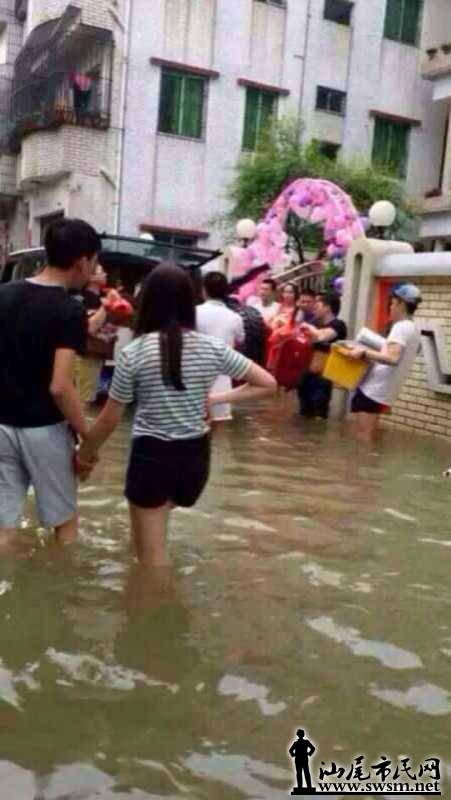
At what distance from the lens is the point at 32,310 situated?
153 inches

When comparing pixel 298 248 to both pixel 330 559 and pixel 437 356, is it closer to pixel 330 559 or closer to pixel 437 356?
pixel 437 356

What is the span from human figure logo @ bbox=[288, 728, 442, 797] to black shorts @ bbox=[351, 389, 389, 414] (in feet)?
18.0

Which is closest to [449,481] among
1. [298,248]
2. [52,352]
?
[52,352]

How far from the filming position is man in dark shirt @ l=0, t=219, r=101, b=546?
3.91m

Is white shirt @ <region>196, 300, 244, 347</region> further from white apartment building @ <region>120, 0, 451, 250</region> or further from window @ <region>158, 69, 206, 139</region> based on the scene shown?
window @ <region>158, 69, 206, 139</region>

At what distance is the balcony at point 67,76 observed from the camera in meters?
22.6

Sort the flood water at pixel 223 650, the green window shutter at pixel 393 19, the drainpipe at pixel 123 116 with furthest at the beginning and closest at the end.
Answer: the green window shutter at pixel 393 19 → the drainpipe at pixel 123 116 → the flood water at pixel 223 650

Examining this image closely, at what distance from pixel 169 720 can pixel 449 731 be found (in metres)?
0.93

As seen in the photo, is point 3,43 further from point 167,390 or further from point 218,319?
point 167,390

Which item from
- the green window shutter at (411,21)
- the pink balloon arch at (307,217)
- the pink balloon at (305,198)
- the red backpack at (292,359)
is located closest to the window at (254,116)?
the green window shutter at (411,21)

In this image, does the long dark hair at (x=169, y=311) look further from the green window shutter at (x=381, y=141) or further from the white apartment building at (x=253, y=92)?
the green window shutter at (x=381, y=141)

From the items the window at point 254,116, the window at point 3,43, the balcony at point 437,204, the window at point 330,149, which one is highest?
the window at point 3,43

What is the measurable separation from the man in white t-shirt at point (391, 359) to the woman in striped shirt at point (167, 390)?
12.8 feet

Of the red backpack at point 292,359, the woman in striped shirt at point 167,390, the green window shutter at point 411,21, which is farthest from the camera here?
the green window shutter at point 411,21
